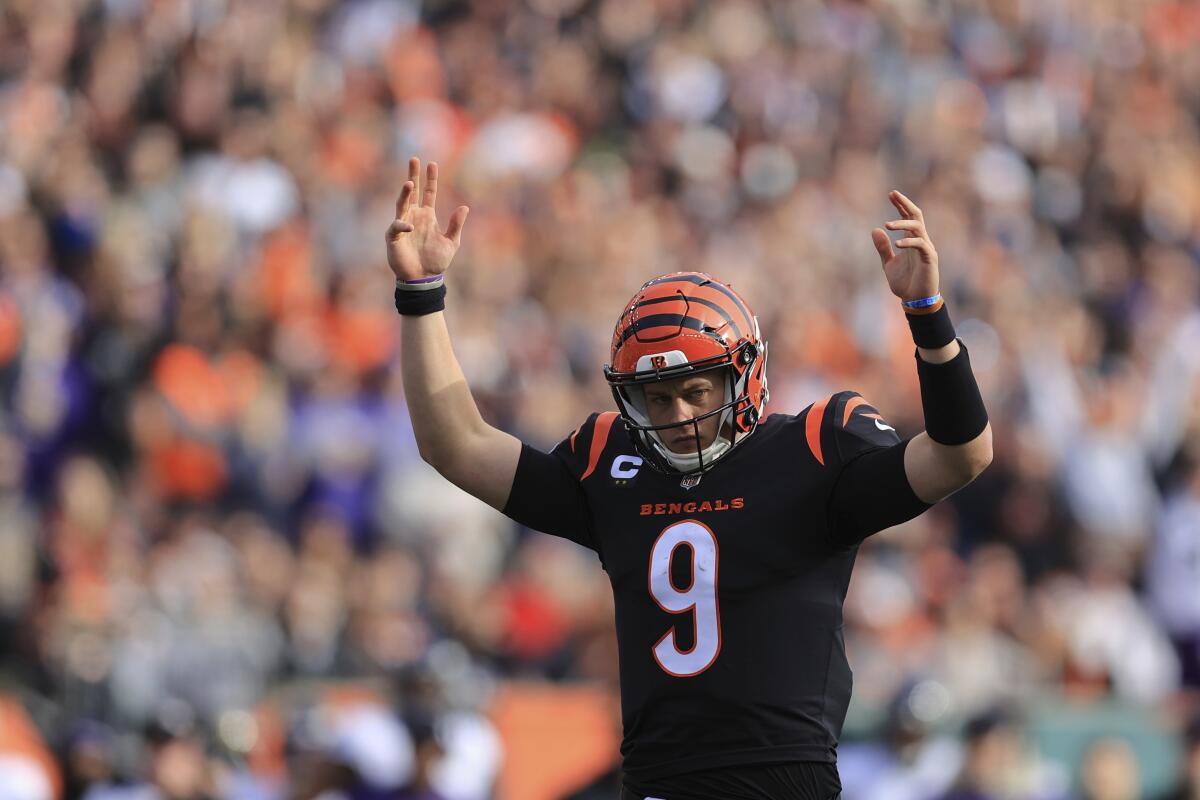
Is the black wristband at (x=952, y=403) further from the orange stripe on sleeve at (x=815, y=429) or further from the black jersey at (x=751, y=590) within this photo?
the orange stripe on sleeve at (x=815, y=429)

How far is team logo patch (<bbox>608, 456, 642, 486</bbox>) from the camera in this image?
13.7 feet

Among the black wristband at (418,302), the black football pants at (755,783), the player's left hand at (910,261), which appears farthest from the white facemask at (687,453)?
the black football pants at (755,783)

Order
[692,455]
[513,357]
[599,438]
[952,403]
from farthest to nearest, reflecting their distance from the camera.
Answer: [513,357], [599,438], [692,455], [952,403]

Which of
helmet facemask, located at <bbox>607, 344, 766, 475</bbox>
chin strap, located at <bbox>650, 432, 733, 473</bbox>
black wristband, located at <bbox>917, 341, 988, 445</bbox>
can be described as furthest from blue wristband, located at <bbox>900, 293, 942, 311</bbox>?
chin strap, located at <bbox>650, 432, 733, 473</bbox>

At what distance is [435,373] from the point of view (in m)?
4.37

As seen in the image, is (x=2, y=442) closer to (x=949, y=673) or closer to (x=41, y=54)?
(x=41, y=54)

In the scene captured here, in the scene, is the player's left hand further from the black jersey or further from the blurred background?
the blurred background

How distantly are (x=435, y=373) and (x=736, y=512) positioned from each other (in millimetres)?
848

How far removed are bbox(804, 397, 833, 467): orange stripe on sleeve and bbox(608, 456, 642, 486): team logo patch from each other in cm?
41

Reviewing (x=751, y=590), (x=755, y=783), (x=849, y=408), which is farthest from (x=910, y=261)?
(x=755, y=783)

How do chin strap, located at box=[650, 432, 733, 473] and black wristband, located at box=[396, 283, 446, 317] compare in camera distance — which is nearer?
chin strap, located at box=[650, 432, 733, 473]

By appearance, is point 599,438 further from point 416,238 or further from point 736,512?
point 416,238

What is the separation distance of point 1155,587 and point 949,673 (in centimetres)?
238

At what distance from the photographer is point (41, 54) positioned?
12.1m
